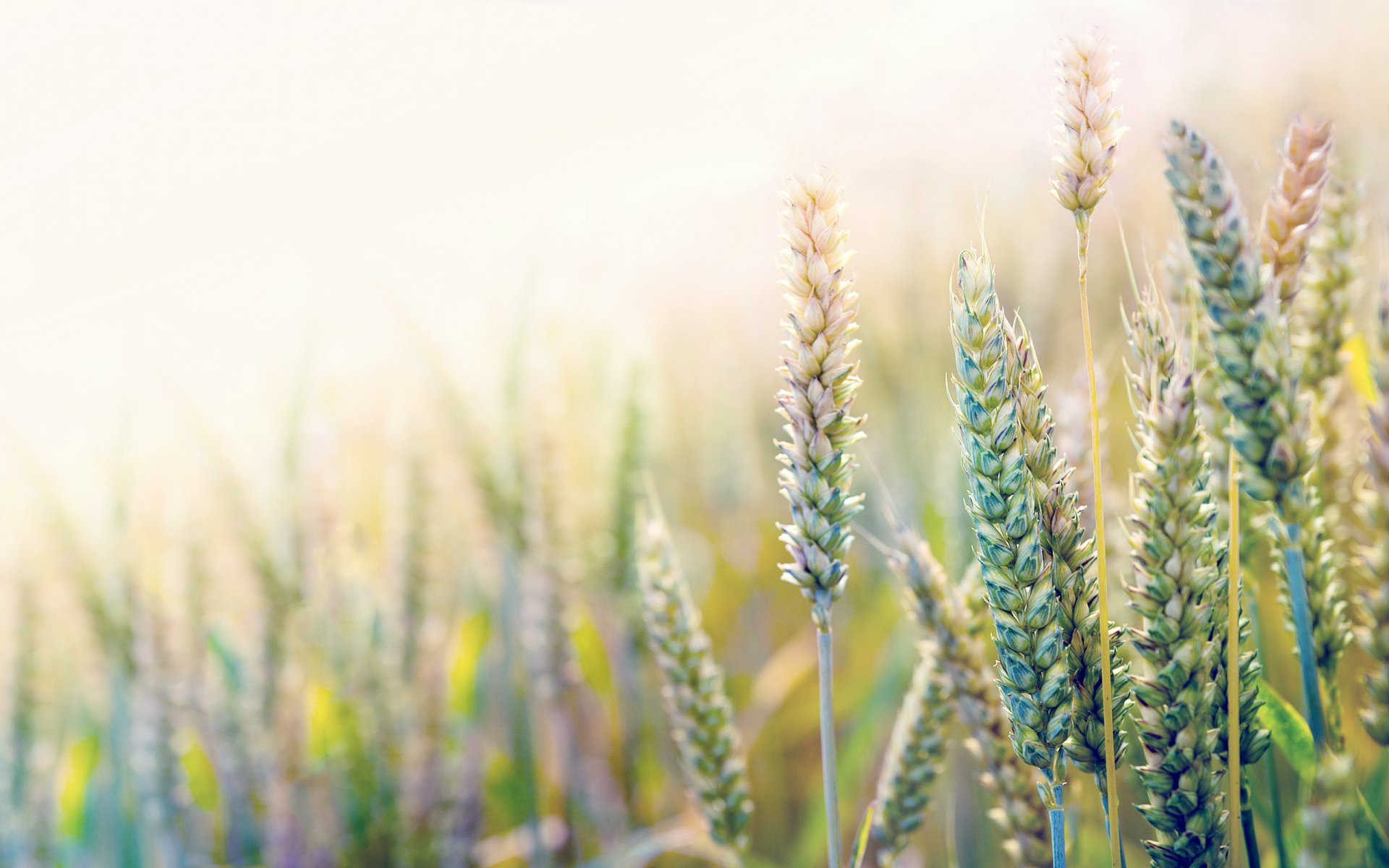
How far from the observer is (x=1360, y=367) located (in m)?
1.03

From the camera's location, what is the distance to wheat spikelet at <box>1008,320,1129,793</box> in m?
0.69

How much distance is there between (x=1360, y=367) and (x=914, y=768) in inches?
29.5

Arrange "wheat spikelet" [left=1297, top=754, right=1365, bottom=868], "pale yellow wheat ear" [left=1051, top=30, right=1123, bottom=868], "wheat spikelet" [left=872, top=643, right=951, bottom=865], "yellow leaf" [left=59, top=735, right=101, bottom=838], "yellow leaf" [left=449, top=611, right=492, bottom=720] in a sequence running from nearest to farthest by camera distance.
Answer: "wheat spikelet" [left=1297, top=754, right=1365, bottom=868] < "pale yellow wheat ear" [left=1051, top=30, right=1123, bottom=868] < "wheat spikelet" [left=872, top=643, right=951, bottom=865] < "yellow leaf" [left=449, top=611, right=492, bottom=720] < "yellow leaf" [left=59, top=735, right=101, bottom=838]

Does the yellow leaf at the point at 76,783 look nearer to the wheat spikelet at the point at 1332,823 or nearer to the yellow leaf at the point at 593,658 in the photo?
the yellow leaf at the point at 593,658

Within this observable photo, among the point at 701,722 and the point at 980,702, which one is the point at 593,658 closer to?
the point at 701,722

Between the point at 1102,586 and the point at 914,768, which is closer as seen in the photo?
the point at 1102,586

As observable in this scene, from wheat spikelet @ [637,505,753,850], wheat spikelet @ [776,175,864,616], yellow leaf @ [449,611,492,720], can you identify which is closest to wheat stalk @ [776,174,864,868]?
wheat spikelet @ [776,175,864,616]

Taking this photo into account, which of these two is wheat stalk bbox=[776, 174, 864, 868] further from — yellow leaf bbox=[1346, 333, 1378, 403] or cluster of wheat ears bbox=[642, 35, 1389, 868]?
yellow leaf bbox=[1346, 333, 1378, 403]

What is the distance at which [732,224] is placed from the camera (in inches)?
320

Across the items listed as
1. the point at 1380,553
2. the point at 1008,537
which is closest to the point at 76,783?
the point at 1008,537

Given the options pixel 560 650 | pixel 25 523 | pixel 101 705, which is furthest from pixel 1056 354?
pixel 101 705

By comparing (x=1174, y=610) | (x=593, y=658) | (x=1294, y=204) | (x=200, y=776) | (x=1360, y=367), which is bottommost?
(x=200, y=776)

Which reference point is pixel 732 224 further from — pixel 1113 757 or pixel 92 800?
pixel 1113 757

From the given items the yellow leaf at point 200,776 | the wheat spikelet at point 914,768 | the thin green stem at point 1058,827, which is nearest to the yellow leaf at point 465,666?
the yellow leaf at point 200,776
